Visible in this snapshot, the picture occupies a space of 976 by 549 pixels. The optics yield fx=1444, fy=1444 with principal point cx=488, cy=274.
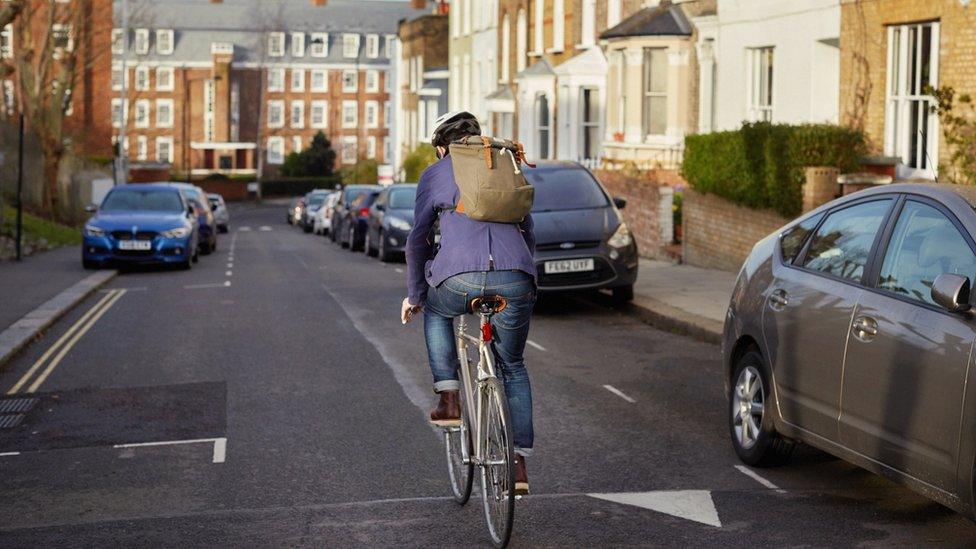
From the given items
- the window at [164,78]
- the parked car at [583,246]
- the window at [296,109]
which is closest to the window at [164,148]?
the window at [164,78]

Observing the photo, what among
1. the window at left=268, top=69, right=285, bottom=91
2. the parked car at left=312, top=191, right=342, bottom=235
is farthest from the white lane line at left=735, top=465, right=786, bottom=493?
the window at left=268, top=69, right=285, bottom=91

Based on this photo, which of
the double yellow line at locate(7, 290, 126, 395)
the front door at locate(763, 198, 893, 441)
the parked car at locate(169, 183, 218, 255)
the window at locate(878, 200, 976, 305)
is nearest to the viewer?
the window at locate(878, 200, 976, 305)

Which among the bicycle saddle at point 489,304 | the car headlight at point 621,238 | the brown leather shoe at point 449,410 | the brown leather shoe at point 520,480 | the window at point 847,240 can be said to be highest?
the window at point 847,240

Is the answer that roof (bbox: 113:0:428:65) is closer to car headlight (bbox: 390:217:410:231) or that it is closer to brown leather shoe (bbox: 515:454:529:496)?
car headlight (bbox: 390:217:410:231)

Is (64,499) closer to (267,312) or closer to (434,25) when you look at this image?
(267,312)

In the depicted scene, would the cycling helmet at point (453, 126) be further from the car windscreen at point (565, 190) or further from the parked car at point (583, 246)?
the car windscreen at point (565, 190)

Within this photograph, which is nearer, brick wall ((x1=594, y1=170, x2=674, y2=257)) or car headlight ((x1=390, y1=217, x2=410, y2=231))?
brick wall ((x1=594, y1=170, x2=674, y2=257))

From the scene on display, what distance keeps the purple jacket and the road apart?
3.82 feet

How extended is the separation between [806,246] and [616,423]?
2099 millimetres

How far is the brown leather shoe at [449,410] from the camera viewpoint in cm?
668

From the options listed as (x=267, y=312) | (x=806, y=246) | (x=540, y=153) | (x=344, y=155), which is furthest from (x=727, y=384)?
(x=344, y=155)

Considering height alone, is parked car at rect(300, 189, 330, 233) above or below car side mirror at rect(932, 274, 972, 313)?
below

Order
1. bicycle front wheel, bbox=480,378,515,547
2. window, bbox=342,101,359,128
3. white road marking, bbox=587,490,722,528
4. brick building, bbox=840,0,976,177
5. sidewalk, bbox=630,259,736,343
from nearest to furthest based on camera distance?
1. bicycle front wheel, bbox=480,378,515,547
2. white road marking, bbox=587,490,722,528
3. sidewalk, bbox=630,259,736,343
4. brick building, bbox=840,0,976,177
5. window, bbox=342,101,359,128

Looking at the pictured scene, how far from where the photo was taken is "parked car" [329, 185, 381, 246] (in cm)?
3431
